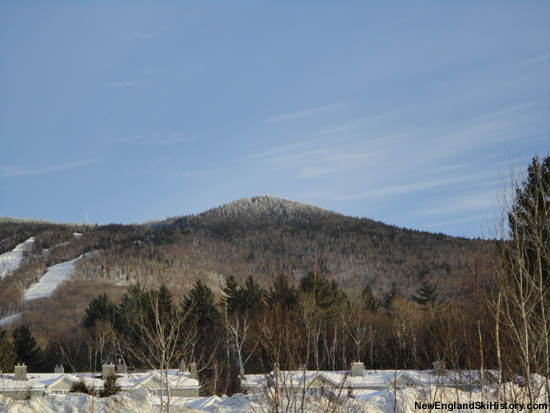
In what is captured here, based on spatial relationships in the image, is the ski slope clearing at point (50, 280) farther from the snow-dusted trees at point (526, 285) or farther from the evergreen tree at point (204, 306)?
the snow-dusted trees at point (526, 285)

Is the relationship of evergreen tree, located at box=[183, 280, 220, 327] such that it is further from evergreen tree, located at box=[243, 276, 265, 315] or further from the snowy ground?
the snowy ground

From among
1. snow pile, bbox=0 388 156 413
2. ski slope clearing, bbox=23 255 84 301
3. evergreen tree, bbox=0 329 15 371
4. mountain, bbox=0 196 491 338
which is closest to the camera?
snow pile, bbox=0 388 156 413

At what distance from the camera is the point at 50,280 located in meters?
162

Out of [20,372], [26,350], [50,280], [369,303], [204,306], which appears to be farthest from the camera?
[50,280]

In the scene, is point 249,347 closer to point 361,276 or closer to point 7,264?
point 361,276

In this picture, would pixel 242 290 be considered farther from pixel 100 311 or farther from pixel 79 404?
pixel 79 404

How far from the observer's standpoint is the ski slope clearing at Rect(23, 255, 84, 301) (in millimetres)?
148375

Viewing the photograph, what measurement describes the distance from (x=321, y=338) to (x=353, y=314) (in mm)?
4535

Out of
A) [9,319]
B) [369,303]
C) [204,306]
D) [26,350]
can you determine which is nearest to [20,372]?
[204,306]

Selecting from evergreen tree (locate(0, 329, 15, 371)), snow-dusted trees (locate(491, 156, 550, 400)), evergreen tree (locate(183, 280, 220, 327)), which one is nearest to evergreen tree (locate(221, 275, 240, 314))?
evergreen tree (locate(183, 280, 220, 327))

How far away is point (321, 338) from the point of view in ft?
160

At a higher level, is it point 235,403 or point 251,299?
point 251,299

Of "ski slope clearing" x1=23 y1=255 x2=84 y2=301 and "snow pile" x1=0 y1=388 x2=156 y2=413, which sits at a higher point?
"ski slope clearing" x1=23 y1=255 x2=84 y2=301

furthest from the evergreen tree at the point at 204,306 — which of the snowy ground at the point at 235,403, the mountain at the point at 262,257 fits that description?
the mountain at the point at 262,257
